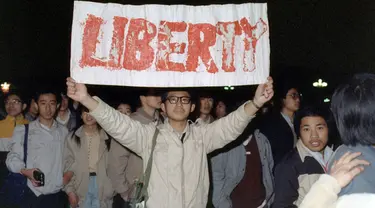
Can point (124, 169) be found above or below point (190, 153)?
below

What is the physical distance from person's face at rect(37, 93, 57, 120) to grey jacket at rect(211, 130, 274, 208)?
6.51ft

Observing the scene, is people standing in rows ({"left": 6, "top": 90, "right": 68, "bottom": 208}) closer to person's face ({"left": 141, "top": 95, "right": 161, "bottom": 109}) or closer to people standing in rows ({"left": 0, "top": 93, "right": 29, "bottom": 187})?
people standing in rows ({"left": 0, "top": 93, "right": 29, "bottom": 187})

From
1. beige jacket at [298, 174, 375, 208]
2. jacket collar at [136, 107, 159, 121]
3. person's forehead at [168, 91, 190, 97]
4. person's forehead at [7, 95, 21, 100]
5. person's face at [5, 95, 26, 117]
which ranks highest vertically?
person's forehead at [7, 95, 21, 100]

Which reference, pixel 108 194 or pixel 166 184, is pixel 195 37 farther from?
pixel 108 194

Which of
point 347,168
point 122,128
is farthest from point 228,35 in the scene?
point 347,168

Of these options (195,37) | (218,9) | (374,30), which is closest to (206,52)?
(195,37)

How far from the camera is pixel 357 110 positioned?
6.23 feet

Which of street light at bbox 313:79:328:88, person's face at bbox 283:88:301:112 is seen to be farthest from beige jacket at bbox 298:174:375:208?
street light at bbox 313:79:328:88

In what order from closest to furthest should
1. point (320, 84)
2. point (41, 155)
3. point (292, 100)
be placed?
point (41, 155) → point (292, 100) → point (320, 84)

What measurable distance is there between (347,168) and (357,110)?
29cm

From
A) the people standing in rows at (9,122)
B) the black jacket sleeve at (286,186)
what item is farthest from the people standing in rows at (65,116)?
the black jacket sleeve at (286,186)

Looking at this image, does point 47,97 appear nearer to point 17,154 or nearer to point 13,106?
point 17,154

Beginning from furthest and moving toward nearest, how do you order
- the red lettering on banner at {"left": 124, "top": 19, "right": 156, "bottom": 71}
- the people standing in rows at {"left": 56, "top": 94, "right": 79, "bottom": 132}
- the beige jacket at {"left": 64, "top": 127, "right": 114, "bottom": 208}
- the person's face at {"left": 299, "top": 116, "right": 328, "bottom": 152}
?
the people standing in rows at {"left": 56, "top": 94, "right": 79, "bottom": 132}, the beige jacket at {"left": 64, "top": 127, "right": 114, "bottom": 208}, the person's face at {"left": 299, "top": 116, "right": 328, "bottom": 152}, the red lettering on banner at {"left": 124, "top": 19, "right": 156, "bottom": 71}

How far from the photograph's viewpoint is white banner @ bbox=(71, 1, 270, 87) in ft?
11.8
